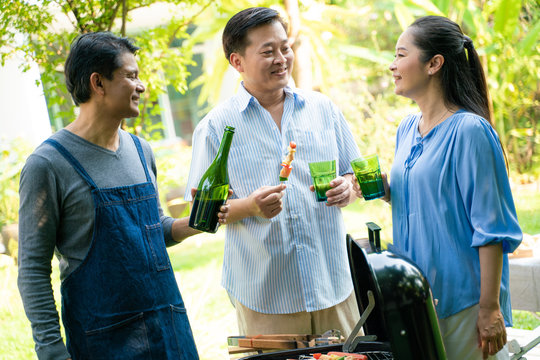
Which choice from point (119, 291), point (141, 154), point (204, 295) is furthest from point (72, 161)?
point (204, 295)

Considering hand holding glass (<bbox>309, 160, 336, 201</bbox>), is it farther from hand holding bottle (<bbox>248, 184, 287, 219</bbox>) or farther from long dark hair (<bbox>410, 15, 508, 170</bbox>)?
long dark hair (<bbox>410, 15, 508, 170</bbox>)

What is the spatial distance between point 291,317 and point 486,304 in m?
0.80

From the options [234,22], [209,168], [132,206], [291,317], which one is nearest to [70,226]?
[132,206]

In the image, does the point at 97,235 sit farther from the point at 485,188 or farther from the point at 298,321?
the point at 485,188

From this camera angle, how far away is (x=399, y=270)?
4.68 feet

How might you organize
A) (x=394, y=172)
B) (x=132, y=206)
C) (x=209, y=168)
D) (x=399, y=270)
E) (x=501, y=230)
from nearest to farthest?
(x=399, y=270), (x=501, y=230), (x=132, y=206), (x=394, y=172), (x=209, y=168)

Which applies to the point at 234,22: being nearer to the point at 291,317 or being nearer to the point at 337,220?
the point at 337,220

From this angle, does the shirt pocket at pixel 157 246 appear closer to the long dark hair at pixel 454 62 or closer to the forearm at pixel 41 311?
the forearm at pixel 41 311

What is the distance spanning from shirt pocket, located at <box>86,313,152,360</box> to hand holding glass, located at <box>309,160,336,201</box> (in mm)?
788

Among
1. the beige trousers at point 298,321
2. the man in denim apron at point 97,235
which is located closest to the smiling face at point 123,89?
the man in denim apron at point 97,235

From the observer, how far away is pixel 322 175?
2.07 metres

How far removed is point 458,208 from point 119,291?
3.79 feet

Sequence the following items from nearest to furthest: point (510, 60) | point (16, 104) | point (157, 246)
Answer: point (157, 246) < point (16, 104) < point (510, 60)

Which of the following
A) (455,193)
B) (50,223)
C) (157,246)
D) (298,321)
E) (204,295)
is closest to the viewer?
(50,223)
